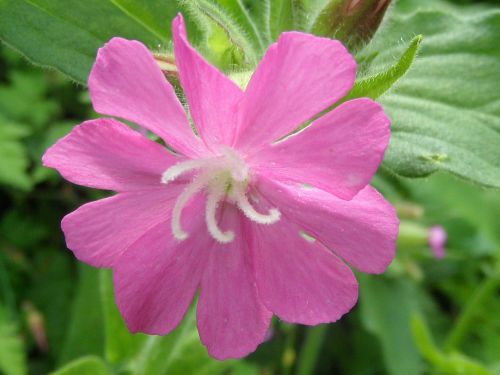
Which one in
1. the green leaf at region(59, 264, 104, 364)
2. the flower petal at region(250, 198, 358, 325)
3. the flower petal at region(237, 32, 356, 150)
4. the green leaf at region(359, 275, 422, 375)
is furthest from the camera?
the green leaf at region(359, 275, 422, 375)

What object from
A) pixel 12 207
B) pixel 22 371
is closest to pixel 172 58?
pixel 22 371

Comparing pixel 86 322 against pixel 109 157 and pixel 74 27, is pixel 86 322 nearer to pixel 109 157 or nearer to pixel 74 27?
pixel 74 27

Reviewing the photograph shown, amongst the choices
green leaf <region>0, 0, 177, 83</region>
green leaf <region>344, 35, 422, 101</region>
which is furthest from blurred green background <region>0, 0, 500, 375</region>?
green leaf <region>344, 35, 422, 101</region>

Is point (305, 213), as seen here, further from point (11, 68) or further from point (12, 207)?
point (11, 68)

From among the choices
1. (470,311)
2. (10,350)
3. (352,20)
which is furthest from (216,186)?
(470,311)

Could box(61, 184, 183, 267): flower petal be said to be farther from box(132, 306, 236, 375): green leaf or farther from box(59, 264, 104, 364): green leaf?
box(59, 264, 104, 364): green leaf

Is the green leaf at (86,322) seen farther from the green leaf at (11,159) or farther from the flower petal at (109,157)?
the flower petal at (109,157)
